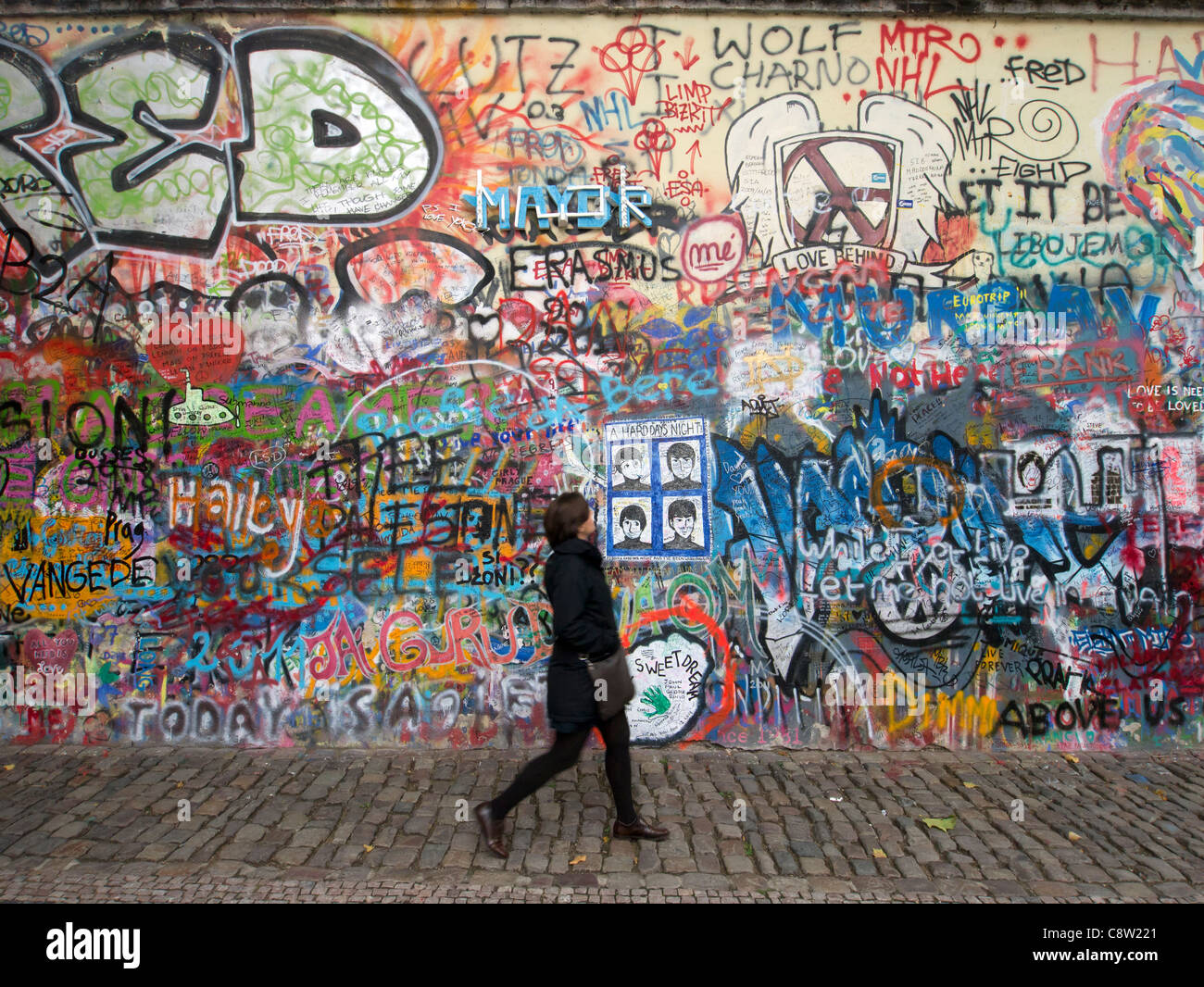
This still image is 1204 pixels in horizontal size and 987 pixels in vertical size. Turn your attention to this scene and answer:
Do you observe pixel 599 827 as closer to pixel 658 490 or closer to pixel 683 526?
pixel 683 526

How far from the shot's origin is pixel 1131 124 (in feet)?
18.5

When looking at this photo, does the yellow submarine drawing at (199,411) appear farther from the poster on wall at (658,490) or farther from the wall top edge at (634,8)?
the poster on wall at (658,490)

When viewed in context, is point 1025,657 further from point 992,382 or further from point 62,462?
point 62,462

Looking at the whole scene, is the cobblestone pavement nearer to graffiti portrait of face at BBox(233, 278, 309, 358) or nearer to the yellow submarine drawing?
the yellow submarine drawing

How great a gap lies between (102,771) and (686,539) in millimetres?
4196

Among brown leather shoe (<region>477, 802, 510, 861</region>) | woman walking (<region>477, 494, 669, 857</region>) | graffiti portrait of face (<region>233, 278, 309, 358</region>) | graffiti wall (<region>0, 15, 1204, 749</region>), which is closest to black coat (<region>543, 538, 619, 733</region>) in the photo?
woman walking (<region>477, 494, 669, 857</region>)

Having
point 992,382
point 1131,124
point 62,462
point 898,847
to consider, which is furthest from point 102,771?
point 1131,124

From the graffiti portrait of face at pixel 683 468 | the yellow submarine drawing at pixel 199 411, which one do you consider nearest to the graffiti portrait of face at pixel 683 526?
the graffiti portrait of face at pixel 683 468

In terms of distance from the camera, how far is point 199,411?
5.67 metres

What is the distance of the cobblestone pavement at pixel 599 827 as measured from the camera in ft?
13.0

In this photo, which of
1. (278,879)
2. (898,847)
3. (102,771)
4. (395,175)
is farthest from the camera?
(395,175)

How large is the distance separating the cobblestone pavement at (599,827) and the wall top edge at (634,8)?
17.0 ft

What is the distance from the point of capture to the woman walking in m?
4.08

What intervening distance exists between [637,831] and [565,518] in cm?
176
